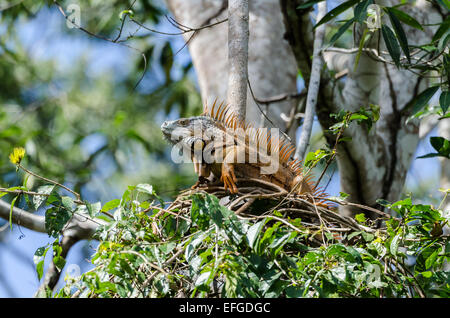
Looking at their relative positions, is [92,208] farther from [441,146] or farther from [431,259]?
[441,146]

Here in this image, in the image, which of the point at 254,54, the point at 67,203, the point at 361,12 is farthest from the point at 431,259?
the point at 254,54

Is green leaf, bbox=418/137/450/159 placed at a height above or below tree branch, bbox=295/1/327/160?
below

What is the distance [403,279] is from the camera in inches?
112

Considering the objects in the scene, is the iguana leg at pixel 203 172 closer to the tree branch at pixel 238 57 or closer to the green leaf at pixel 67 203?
the tree branch at pixel 238 57

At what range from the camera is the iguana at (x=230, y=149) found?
3588 mm

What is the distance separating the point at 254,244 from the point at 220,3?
5324mm

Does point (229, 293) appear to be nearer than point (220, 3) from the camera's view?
Yes

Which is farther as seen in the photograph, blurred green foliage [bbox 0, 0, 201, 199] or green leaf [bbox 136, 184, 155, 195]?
blurred green foliage [bbox 0, 0, 201, 199]

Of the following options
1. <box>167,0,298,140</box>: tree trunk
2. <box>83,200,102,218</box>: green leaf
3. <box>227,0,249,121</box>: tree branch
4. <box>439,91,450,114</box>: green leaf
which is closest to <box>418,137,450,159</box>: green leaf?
Answer: <box>439,91,450,114</box>: green leaf

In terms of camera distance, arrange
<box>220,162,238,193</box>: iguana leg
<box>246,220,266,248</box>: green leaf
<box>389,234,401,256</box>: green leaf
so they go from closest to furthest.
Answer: <box>246,220,266,248</box>: green leaf < <box>389,234,401,256</box>: green leaf < <box>220,162,238,193</box>: iguana leg

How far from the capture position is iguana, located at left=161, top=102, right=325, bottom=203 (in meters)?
3.59

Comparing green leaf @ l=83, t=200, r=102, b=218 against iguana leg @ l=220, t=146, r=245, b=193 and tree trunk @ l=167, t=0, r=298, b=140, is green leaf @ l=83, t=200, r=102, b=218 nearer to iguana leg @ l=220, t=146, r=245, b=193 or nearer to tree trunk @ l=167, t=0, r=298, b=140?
iguana leg @ l=220, t=146, r=245, b=193
